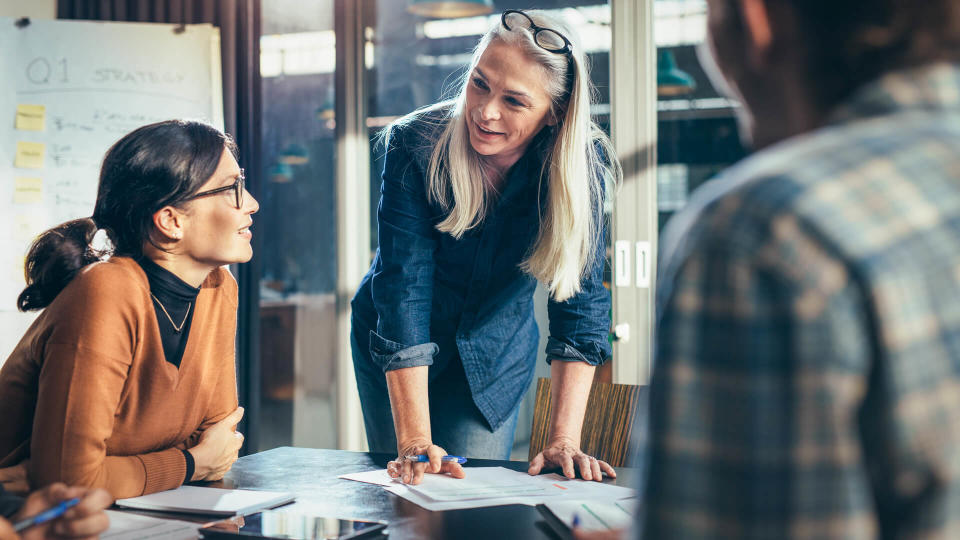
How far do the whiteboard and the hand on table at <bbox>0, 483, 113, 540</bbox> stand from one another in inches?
90.6

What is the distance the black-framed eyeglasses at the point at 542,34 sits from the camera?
5.52 feet

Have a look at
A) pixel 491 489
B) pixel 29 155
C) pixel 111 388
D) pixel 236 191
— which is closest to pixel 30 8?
pixel 29 155

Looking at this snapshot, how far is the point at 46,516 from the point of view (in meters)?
1.03

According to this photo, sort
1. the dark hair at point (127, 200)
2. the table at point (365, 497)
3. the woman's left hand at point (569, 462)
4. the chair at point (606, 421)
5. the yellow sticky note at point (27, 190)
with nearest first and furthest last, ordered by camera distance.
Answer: the table at point (365, 497) < the woman's left hand at point (569, 462) < the dark hair at point (127, 200) < the chair at point (606, 421) < the yellow sticky note at point (27, 190)

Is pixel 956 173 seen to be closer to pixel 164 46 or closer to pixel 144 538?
pixel 144 538

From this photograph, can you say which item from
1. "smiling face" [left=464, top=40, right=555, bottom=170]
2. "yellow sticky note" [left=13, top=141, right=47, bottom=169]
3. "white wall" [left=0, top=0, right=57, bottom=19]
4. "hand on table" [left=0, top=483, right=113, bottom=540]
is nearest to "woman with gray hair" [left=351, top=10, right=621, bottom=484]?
"smiling face" [left=464, top=40, right=555, bottom=170]

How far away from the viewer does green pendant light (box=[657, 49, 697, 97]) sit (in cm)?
315

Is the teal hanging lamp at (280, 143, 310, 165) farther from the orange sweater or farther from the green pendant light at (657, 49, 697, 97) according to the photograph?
the orange sweater

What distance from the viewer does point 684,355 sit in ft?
1.50

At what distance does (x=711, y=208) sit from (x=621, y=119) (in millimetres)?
2798

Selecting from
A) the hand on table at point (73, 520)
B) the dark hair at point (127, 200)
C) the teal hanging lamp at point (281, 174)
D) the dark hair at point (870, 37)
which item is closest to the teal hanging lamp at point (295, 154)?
the teal hanging lamp at point (281, 174)

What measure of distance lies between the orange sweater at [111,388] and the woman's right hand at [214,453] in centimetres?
4

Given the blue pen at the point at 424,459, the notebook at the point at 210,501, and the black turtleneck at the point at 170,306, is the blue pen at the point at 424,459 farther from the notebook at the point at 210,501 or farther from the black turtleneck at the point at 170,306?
the black turtleneck at the point at 170,306

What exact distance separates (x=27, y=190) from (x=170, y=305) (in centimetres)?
186
